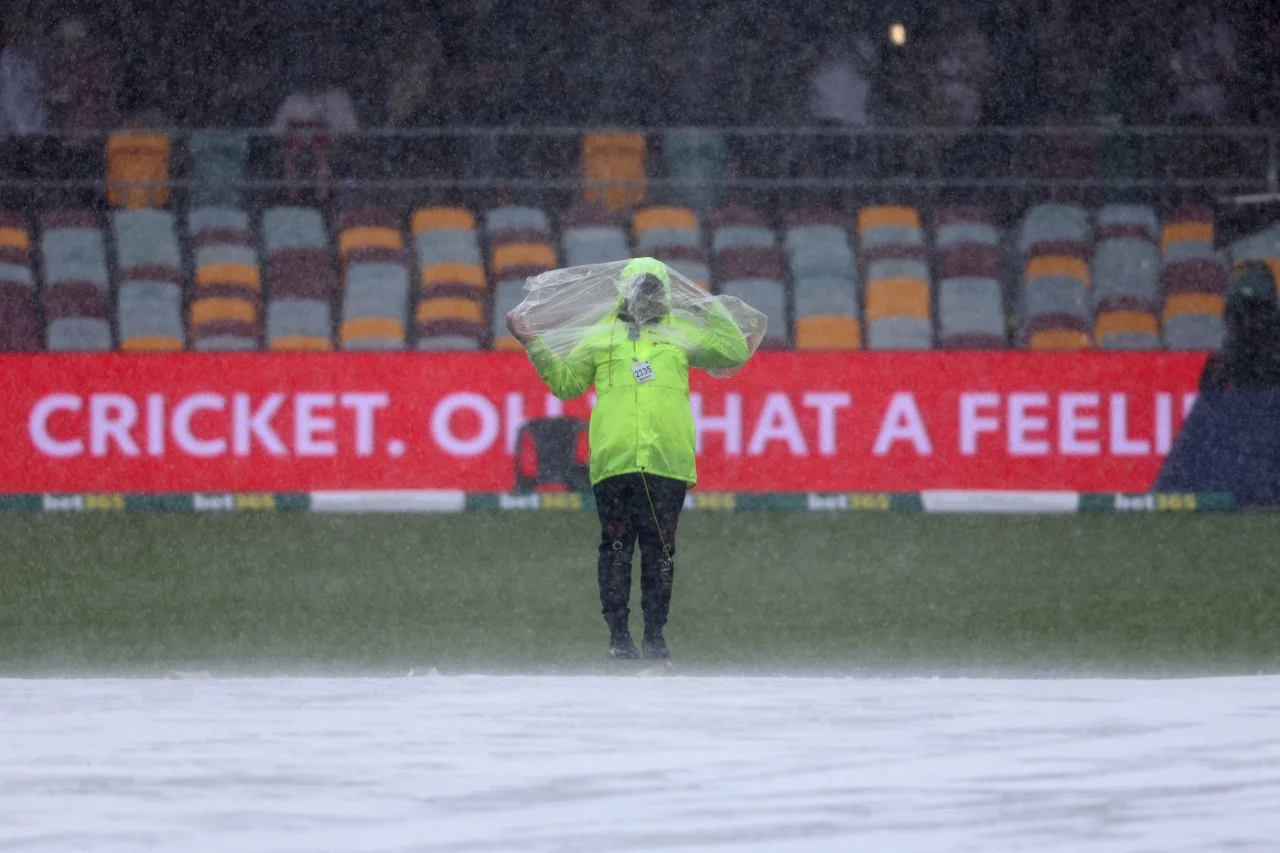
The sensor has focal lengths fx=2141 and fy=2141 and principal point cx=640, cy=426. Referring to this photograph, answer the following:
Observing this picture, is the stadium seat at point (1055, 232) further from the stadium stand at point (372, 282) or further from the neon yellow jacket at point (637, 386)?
the neon yellow jacket at point (637, 386)

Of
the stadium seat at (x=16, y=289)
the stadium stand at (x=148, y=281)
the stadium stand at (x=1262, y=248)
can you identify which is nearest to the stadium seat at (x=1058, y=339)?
the stadium stand at (x=1262, y=248)

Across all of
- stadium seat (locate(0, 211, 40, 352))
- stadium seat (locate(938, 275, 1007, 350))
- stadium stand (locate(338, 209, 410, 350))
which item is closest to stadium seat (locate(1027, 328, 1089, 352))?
stadium seat (locate(938, 275, 1007, 350))

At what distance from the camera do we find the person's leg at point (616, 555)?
27.9 feet

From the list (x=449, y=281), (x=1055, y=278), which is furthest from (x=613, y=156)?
(x=1055, y=278)

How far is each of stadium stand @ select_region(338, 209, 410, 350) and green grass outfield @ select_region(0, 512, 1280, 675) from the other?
2.47 m

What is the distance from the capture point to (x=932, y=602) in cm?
1055

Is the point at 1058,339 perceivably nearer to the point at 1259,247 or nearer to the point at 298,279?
the point at 1259,247

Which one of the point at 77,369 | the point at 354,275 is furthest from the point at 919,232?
the point at 77,369

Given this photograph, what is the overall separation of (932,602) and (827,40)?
9849mm

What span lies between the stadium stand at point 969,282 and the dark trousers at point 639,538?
8658 millimetres

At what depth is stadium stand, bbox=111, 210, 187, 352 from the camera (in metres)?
16.9

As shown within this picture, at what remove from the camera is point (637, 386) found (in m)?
8.45

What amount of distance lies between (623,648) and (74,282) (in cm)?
996

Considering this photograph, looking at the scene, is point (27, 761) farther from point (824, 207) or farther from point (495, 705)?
point (824, 207)
